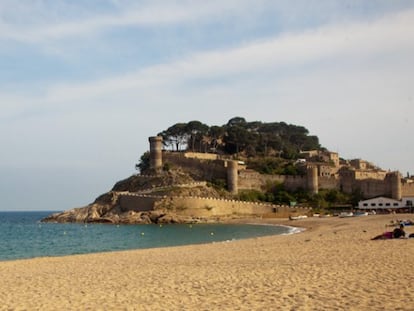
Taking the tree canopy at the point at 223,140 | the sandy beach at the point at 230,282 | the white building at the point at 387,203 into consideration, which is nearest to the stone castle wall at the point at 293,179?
the white building at the point at 387,203

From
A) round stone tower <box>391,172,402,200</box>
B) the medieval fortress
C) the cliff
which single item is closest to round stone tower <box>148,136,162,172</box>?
the medieval fortress

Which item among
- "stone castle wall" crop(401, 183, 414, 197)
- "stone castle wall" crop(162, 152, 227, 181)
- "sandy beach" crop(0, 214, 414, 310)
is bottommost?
"sandy beach" crop(0, 214, 414, 310)

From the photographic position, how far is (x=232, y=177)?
61562 millimetres

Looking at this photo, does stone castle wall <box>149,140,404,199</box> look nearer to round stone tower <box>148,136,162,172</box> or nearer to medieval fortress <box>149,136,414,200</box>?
medieval fortress <box>149,136,414,200</box>

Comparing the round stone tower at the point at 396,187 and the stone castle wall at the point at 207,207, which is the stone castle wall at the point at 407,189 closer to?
the round stone tower at the point at 396,187

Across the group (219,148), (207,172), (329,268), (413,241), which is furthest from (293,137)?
(329,268)

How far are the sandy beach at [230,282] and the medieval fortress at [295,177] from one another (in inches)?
1656

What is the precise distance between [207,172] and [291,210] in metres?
11.6

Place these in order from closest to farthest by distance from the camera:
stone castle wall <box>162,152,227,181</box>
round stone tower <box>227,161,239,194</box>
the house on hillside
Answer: the house on hillside < round stone tower <box>227,161,239,194</box> < stone castle wall <box>162,152,227,181</box>

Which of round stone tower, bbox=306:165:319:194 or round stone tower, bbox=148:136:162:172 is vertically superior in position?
round stone tower, bbox=148:136:162:172

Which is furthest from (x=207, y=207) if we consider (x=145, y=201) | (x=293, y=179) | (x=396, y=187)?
(x=396, y=187)

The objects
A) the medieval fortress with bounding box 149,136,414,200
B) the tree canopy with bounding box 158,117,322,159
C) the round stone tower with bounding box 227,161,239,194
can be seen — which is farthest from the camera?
the tree canopy with bounding box 158,117,322,159

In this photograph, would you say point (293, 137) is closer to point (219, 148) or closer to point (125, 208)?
point (219, 148)

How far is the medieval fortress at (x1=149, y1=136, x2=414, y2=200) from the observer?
60.4 m
